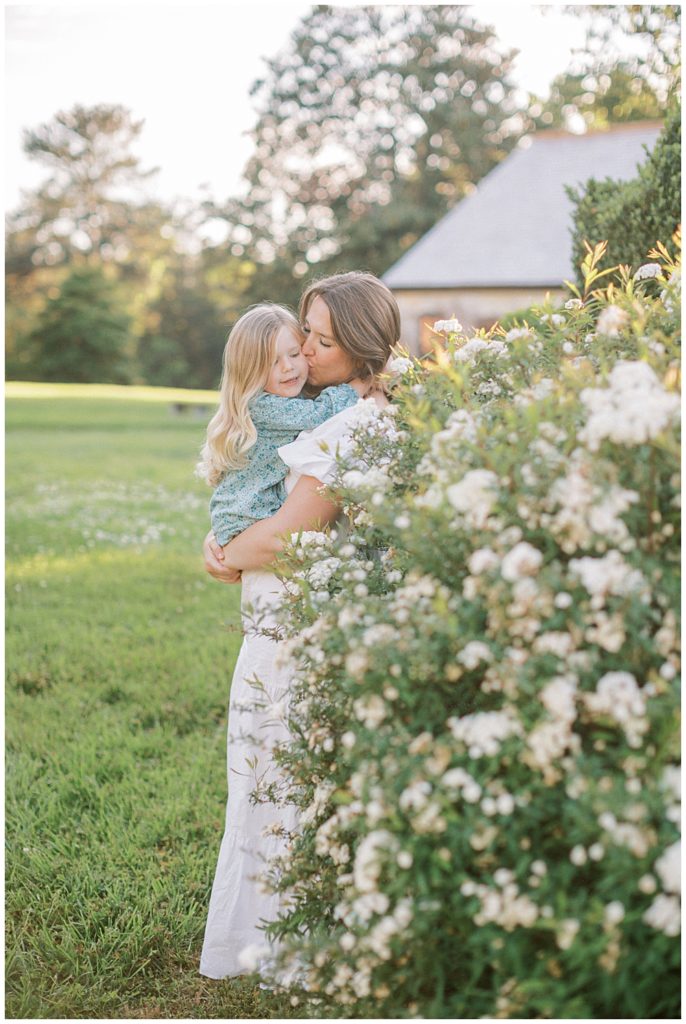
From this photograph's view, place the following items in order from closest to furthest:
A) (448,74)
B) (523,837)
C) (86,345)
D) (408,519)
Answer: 1. (523,837)
2. (408,519)
3. (448,74)
4. (86,345)

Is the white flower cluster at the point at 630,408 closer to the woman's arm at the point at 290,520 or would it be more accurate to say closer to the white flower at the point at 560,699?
the white flower at the point at 560,699

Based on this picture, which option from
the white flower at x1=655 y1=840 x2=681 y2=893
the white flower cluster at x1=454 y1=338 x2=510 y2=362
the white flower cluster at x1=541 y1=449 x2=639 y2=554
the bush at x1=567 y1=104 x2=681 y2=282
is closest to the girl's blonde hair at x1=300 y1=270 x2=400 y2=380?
the white flower cluster at x1=454 y1=338 x2=510 y2=362

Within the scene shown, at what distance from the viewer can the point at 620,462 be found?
6.05 feet

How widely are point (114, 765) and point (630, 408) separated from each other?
366 cm

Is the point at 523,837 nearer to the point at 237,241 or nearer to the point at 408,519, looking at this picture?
the point at 408,519

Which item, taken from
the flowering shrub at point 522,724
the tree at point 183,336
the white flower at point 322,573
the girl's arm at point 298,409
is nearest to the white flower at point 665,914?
the flowering shrub at point 522,724

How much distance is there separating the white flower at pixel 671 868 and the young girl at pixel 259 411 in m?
1.88

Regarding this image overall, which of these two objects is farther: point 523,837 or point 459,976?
point 459,976

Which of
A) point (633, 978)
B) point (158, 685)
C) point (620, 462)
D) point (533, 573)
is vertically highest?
point (620, 462)

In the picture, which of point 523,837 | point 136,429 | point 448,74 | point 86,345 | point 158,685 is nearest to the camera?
point 523,837

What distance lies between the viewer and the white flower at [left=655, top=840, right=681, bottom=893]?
151 cm

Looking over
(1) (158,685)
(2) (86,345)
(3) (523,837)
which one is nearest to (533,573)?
(3) (523,837)

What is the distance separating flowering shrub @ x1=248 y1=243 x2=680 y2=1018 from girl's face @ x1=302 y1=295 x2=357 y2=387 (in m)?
1.18

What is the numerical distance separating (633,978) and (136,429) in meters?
20.0
